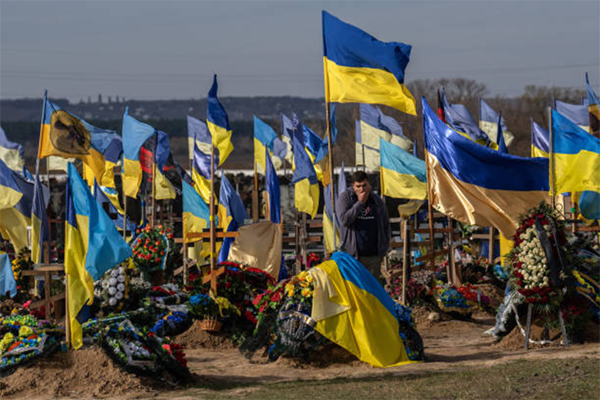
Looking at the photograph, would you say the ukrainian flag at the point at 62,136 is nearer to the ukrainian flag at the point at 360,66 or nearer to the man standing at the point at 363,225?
the ukrainian flag at the point at 360,66

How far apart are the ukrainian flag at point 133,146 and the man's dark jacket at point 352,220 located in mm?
8228

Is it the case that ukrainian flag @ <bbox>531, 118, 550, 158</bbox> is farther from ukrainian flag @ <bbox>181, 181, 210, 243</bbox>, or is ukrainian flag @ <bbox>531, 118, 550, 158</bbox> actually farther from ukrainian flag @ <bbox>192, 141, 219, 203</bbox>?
ukrainian flag @ <bbox>181, 181, 210, 243</bbox>

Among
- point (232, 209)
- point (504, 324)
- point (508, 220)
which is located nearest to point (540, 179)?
point (508, 220)

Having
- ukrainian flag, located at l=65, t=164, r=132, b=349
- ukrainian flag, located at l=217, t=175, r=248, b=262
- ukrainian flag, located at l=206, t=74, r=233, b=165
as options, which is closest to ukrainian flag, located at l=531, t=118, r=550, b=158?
ukrainian flag, located at l=217, t=175, r=248, b=262

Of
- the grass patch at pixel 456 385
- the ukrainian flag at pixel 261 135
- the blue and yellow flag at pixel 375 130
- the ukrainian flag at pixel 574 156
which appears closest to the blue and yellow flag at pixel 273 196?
the ukrainian flag at pixel 574 156

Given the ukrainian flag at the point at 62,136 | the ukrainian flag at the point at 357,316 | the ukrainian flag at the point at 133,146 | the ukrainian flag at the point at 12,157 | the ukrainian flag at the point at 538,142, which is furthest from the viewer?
the ukrainian flag at the point at 12,157

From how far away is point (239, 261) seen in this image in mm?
14094

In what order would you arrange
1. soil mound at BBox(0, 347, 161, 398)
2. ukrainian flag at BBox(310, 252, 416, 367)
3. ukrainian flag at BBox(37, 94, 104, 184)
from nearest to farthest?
soil mound at BBox(0, 347, 161, 398) → ukrainian flag at BBox(310, 252, 416, 367) → ukrainian flag at BBox(37, 94, 104, 184)

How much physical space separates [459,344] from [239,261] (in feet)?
11.5

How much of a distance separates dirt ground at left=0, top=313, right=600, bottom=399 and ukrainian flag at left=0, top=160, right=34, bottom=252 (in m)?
6.24

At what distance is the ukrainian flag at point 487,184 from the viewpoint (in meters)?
12.2

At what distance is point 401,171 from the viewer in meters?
18.6

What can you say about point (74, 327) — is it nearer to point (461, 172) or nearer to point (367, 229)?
point (367, 229)

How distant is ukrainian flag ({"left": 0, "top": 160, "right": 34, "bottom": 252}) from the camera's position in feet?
57.3
